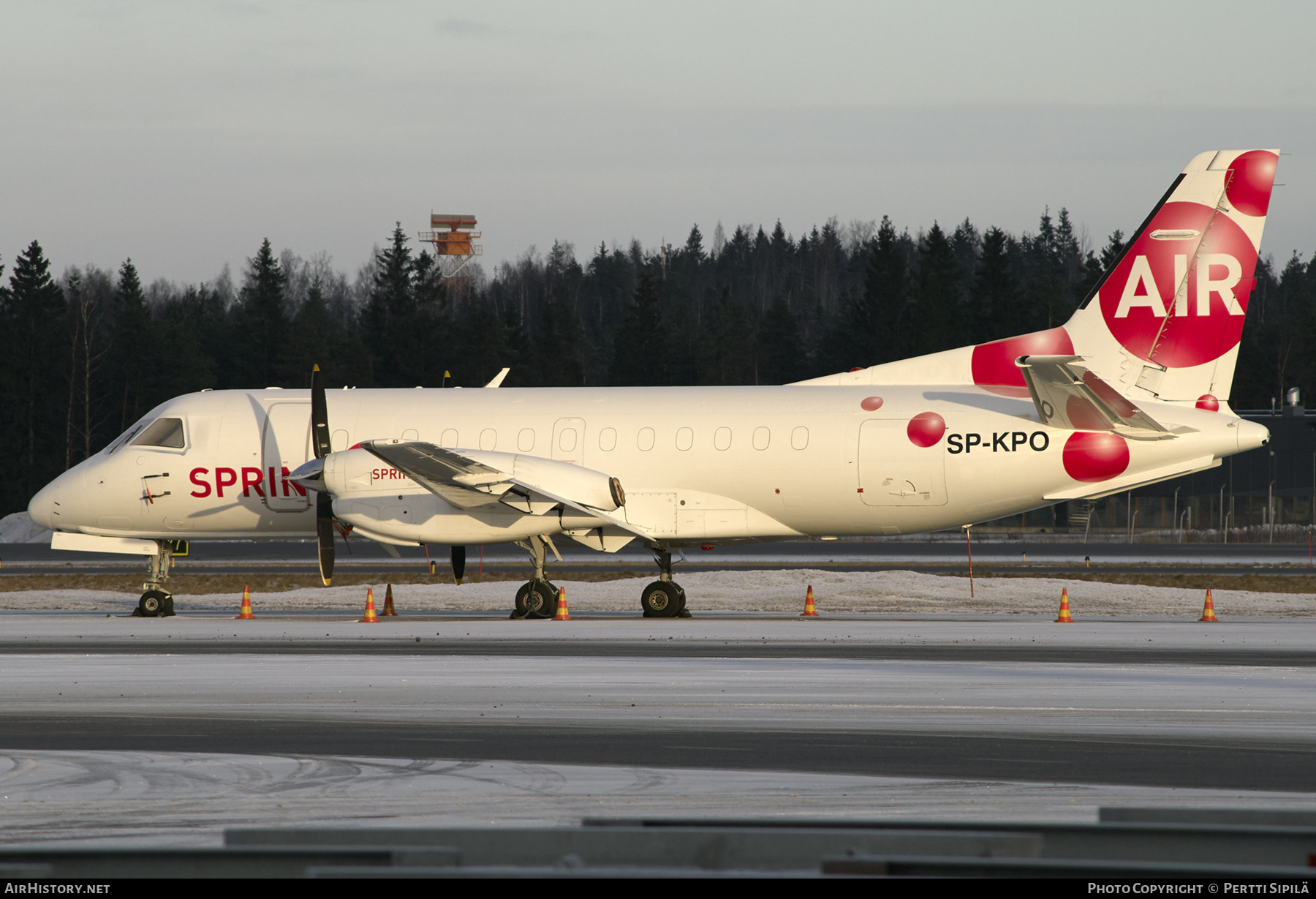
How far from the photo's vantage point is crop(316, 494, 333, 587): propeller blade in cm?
2127

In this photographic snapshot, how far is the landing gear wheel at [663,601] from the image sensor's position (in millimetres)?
21859

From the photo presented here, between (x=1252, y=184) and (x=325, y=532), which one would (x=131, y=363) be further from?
(x=1252, y=184)

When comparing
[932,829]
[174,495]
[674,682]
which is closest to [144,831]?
[932,829]

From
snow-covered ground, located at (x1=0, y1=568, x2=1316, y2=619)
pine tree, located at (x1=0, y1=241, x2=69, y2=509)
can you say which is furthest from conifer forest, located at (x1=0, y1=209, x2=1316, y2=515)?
snow-covered ground, located at (x1=0, y1=568, x2=1316, y2=619)

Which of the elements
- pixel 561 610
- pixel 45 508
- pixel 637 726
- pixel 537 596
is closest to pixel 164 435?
pixel 45 508

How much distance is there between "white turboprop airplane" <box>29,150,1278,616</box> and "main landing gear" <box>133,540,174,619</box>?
65 mm

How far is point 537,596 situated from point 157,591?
707 cm

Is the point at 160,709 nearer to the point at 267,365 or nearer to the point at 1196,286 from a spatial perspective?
the point at 1196,286

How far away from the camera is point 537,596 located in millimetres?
21594

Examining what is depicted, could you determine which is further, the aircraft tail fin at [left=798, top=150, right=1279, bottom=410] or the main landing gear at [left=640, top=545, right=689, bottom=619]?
the main landing gear at [left=640, top=545, right=689, bottom=619]

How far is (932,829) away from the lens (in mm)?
4035

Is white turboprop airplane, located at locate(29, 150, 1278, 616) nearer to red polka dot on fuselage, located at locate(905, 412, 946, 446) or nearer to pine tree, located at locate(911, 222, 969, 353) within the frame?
red polka dot on fuselage, located at locate(905, 412, 946, 446)

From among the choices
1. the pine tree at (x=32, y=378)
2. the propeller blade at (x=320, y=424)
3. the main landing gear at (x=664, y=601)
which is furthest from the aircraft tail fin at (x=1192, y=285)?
the pine tree at (x=32, y=378)

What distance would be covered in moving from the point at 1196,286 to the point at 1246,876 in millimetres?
19061
